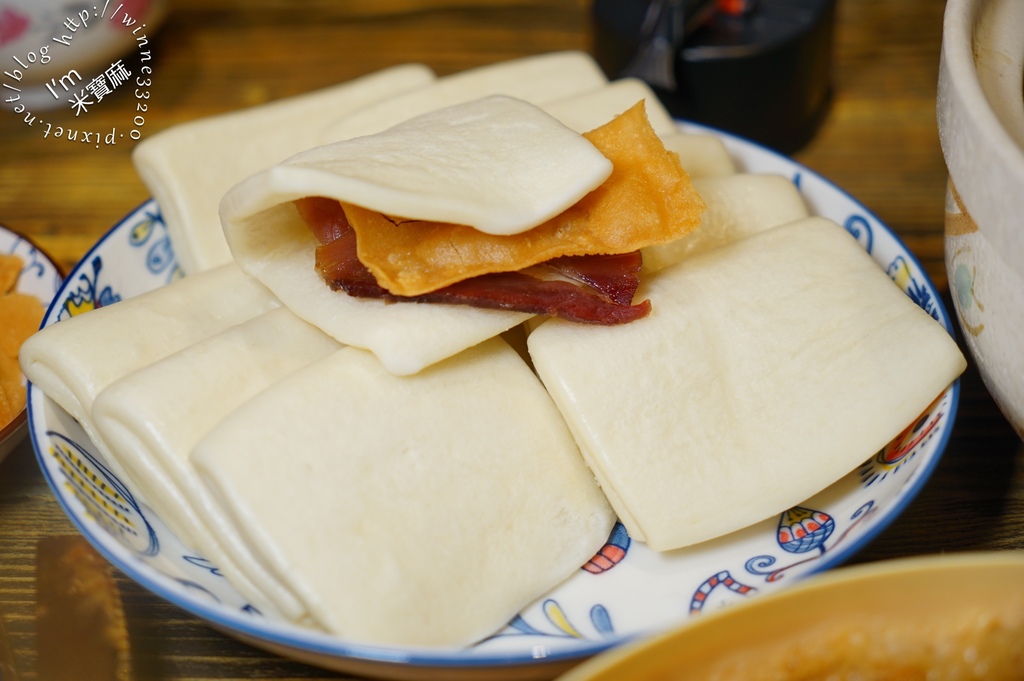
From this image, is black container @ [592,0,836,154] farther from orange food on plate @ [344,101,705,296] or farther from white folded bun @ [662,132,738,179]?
orange food on plate @ [344,101,705,296]

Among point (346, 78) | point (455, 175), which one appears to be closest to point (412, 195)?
point (455, 175)

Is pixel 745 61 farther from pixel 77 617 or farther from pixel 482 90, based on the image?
pixel 77 617

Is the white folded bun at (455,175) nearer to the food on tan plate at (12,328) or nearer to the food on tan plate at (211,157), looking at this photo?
the food on tan plate at (211,157)

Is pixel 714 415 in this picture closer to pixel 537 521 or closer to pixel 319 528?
pixel 537 521

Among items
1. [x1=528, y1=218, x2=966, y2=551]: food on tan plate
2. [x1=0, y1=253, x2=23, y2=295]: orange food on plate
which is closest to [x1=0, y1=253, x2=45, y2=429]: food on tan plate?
[x1=0, y1=253, x2=23, y2=295]: orange food on plate

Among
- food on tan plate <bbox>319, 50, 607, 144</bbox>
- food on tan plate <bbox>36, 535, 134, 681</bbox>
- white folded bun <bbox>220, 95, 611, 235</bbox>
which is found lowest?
food on tan plate <bbox>36, 535, 134, 681</bbox>

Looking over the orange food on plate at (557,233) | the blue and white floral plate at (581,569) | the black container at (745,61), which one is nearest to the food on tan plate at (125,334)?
the blue and white floral plate at (581,569)

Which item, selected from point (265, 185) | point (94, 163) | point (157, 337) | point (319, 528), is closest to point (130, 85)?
point (94, 163)
